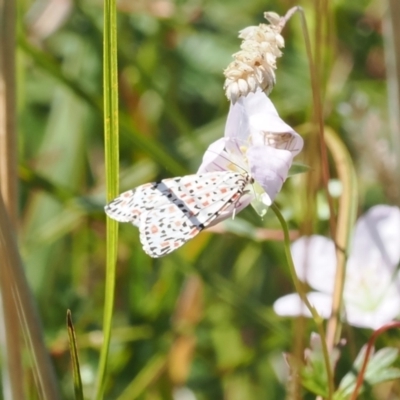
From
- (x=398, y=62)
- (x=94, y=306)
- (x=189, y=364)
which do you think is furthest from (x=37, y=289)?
(x=398, y=62)

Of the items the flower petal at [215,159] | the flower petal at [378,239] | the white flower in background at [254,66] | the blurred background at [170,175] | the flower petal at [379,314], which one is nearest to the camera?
the white flower in background at [254,66]

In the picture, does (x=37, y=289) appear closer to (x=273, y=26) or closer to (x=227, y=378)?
(x=227, y=378)

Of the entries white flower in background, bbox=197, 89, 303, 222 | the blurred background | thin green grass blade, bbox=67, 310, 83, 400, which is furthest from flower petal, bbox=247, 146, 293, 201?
the blurred background

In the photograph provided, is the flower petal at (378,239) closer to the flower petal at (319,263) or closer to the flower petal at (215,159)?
the flower petal at (319,263)

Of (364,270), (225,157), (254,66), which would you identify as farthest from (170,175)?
(254,66)

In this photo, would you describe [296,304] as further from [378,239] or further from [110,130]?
[110,130]

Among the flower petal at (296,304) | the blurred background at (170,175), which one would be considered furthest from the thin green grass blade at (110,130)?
the blurred background at (170,175)
